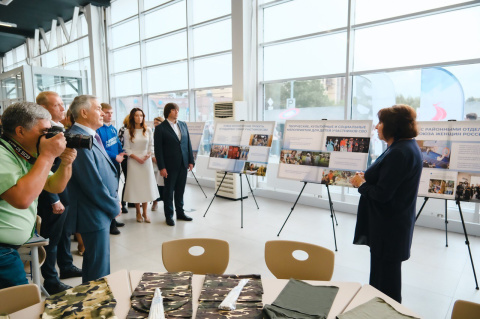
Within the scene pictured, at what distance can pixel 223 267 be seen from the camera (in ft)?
6.57

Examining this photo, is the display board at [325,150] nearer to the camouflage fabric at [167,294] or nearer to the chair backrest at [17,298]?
the camouflage fabric at [167,294]

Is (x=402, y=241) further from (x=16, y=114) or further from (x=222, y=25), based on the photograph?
(x=222, y=25)

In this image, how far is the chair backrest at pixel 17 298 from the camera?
4.64ft

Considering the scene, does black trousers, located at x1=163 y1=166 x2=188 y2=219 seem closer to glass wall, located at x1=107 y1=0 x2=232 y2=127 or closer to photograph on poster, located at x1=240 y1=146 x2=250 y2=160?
photograph on poster, located at x1=240 y1=146 x2=250 y2=160

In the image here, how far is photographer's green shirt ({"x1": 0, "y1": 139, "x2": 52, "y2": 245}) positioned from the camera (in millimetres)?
1351

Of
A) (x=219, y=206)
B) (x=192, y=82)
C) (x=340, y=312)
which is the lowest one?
(x=219, y=206)

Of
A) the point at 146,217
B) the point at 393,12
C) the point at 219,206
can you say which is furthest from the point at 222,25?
the point at 146,217

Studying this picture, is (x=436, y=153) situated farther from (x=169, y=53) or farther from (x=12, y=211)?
(x=169, y=53)

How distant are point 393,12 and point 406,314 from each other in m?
4.69

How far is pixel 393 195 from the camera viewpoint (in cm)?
212

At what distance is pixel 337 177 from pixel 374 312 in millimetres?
2471

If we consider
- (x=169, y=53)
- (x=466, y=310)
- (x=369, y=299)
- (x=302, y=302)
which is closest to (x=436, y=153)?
(x=466, y=310)

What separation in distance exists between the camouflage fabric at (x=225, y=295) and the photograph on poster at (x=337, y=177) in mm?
2295

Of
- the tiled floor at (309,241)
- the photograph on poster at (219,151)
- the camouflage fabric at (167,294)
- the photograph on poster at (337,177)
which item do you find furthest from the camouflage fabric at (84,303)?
the photograph on poster at (219,151)
